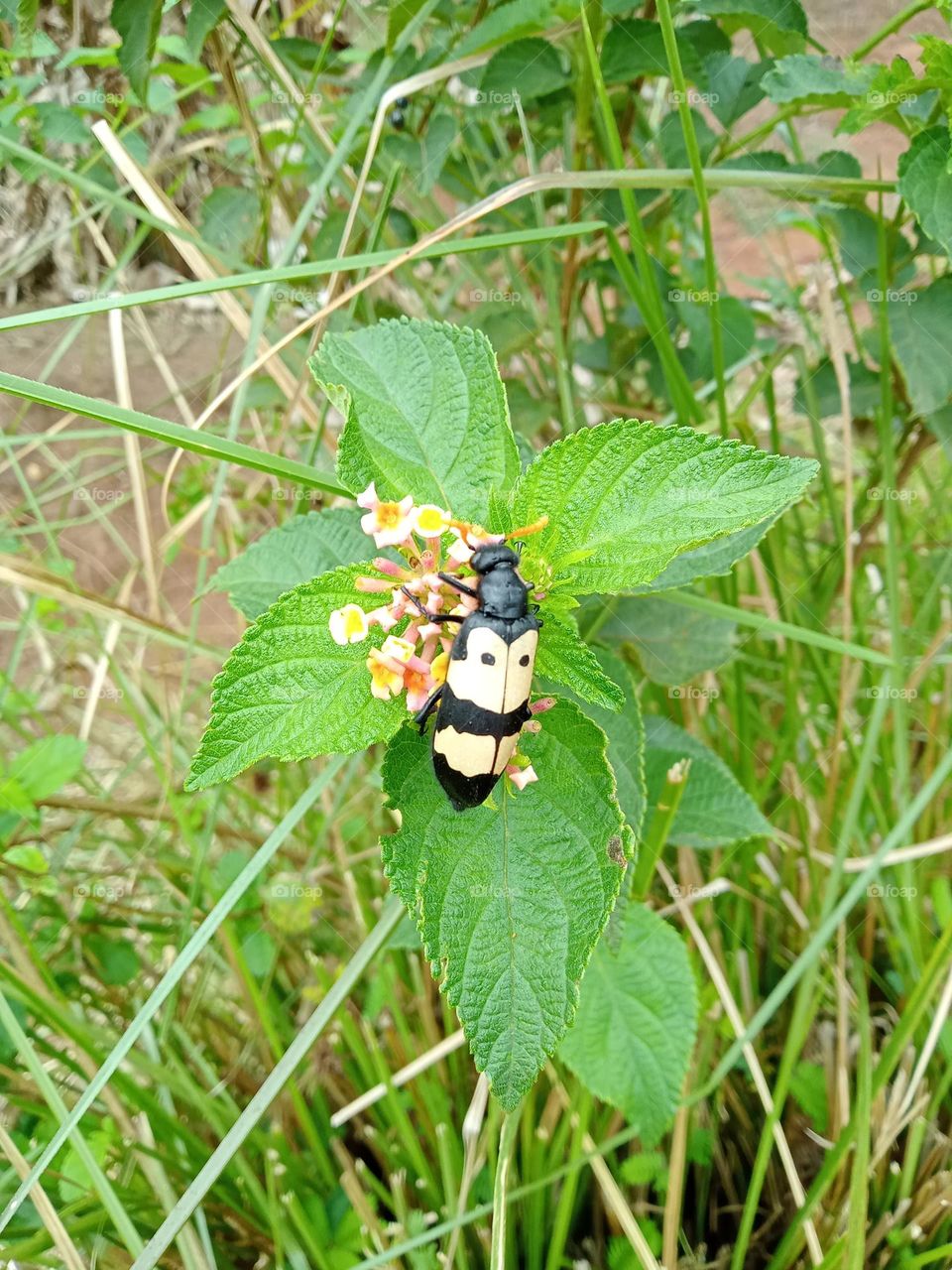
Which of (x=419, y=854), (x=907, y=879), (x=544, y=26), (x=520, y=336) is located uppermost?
(x=544, y=26)

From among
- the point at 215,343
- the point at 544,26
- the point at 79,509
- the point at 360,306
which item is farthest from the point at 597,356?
the point at 215,343

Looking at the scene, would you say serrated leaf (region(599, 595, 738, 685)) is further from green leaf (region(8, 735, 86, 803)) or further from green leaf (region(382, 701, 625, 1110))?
green leaf (region(8, 735, 86, 803))

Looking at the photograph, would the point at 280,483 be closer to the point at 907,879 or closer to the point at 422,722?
the point at 422,722

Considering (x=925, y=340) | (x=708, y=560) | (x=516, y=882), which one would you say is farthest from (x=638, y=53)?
(x=516, y=882)

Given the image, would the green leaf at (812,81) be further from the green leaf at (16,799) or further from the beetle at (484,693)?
the green leaf at (16,799)

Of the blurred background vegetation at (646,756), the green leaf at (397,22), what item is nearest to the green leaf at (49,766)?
the blurred background vegetation at (646,756)

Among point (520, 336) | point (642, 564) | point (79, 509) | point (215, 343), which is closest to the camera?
point (642, 564)
